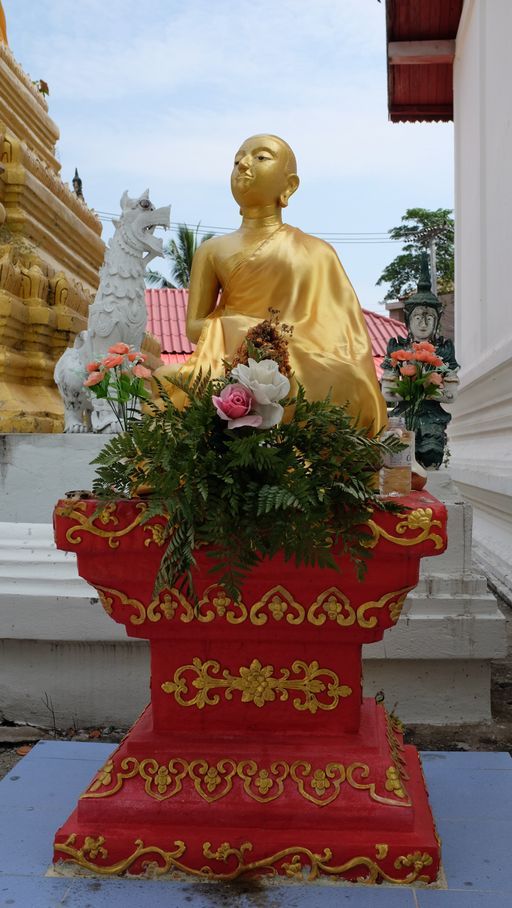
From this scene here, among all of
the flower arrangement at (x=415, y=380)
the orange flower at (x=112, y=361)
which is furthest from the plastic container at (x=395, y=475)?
the flower arrangement at (x=415, y=380)

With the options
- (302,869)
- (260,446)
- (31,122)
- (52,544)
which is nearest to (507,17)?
(31,122)

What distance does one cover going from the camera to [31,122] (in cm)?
603

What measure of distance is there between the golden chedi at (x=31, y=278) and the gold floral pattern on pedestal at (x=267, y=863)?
94.5 inches

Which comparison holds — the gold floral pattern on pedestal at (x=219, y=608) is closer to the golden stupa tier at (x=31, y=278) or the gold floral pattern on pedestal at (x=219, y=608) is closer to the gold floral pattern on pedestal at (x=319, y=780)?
the gold floral pattern on pedestal at (x=319, y=780)

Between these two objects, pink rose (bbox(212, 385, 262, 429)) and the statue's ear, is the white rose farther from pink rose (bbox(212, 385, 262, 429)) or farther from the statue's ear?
the statue's ear

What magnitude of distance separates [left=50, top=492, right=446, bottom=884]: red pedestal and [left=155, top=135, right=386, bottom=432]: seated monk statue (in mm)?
568

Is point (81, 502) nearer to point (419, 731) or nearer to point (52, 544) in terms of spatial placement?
point (52, 544)

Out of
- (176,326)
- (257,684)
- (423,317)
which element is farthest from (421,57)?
(257,684)

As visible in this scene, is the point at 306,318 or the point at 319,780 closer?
the point at 319,780

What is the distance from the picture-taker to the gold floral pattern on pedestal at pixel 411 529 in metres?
2.14

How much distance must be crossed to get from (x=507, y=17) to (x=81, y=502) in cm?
557

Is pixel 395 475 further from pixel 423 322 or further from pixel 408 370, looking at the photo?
pixel 423 322

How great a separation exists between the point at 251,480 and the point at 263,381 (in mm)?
238

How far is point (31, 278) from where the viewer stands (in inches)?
180
